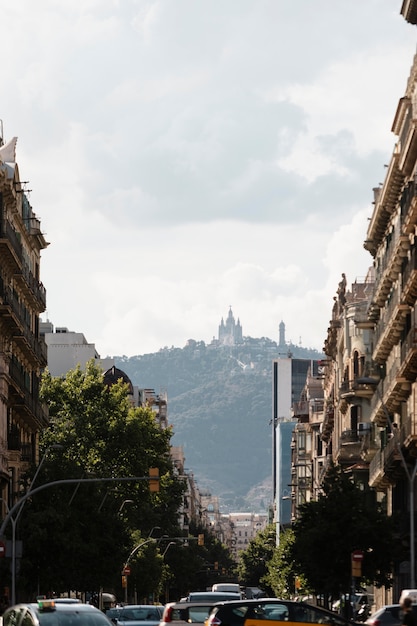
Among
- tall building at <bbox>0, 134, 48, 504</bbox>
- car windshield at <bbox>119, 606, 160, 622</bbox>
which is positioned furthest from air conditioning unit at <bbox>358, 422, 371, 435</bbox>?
car windshield at <bbox>119, 606, 160, 622</bbox>

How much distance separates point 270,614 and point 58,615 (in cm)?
620

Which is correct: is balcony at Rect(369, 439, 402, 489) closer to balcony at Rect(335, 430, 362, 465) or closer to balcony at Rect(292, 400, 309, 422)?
balcony at Rect(335, 430, 362, 465)

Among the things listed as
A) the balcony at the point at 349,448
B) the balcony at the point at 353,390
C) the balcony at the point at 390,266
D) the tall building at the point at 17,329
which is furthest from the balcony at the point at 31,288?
the balcony at the point at 349,448

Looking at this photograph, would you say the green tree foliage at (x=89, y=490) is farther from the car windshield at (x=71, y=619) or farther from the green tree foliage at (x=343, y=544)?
the car windshield at (x=71, y=619)

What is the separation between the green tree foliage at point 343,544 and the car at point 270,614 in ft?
118

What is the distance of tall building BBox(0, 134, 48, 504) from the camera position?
75.7 m

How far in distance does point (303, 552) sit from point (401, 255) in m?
13.5

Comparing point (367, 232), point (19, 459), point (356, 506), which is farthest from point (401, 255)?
point (19, 459)

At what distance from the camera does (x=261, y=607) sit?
32562mm

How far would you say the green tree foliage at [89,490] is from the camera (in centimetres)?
7406

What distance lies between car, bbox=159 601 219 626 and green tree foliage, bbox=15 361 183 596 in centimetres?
3451

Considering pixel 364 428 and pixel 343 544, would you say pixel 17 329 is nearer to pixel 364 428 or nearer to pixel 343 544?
pixel 343 544

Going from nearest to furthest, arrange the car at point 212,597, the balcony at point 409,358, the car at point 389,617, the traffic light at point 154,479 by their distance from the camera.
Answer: the car at point 389,617 → the car at point 212,597 → the traffic light at point 154,479 → the balcony at point 409,358

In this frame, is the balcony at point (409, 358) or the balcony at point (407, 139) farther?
the balcony at point (407, 139)
